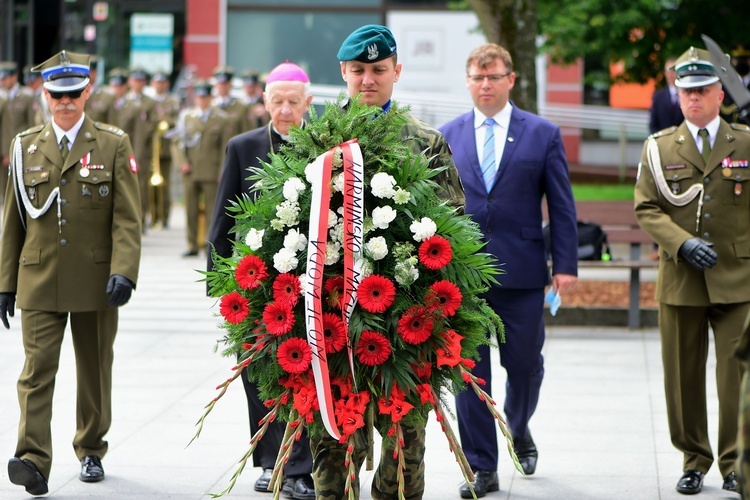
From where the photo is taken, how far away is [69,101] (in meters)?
6.35

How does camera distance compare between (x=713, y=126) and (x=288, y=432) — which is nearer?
(x=288, y=432)

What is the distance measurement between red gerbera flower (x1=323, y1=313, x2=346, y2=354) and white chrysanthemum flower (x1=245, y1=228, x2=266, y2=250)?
0.36 meters

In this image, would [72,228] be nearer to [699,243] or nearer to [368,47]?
[368,47]

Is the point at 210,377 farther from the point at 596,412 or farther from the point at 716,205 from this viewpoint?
the point at 716,205

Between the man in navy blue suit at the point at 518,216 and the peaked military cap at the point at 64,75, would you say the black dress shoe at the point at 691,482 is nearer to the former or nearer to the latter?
the man in navy blue suit at the point at 518,216

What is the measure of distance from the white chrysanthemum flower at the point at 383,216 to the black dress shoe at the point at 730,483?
266cm

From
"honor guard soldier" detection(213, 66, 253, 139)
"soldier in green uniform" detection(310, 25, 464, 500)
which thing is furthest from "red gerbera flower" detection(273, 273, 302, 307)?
"honor guard soldier" detection(213, 66, 253, 139)

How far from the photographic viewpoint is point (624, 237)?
38.5ft

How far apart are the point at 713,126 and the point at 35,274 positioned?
351 cm

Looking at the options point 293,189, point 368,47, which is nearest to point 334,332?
point 293,189

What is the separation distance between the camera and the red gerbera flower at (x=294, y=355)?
4379 mm

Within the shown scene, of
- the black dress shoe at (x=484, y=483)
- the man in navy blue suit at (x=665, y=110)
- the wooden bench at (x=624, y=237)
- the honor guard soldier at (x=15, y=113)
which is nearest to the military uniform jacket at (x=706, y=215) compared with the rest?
the black dress shoe at (x=484, y=483)

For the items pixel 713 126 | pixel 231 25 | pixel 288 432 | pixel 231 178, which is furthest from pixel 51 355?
pixel 231 25

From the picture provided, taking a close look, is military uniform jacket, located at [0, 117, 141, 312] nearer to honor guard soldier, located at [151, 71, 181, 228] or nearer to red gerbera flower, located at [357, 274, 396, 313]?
red gerbera flower, located at [357, 274, 396, 313]
